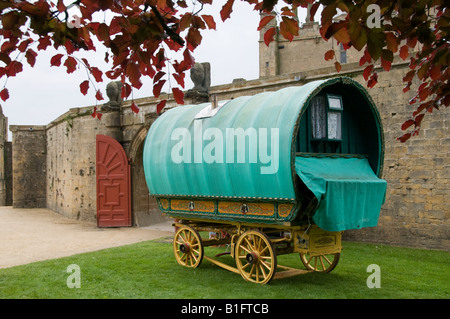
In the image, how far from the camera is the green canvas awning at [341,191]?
6.58m

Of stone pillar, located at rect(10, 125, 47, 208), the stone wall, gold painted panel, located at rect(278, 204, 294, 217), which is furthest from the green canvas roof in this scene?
stone pillar, located at rect(10, 125, 47, 208)

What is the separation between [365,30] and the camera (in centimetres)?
253

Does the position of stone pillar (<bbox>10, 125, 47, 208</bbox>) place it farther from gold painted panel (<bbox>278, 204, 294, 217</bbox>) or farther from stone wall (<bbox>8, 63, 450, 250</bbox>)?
gold painted panel (<bbox>278, 204, 294, 217</bbox>)

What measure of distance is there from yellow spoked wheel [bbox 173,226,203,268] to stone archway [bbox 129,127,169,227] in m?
7.83

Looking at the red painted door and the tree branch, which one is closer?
the tree branch

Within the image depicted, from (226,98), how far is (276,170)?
7858mm

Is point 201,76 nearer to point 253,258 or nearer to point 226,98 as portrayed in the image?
point 226,98

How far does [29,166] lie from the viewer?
2728cm

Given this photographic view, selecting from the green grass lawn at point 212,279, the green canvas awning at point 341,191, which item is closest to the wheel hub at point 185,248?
the green grass lawn at point 212,279

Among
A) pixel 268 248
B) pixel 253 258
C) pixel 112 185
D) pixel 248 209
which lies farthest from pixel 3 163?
pixel 268 248

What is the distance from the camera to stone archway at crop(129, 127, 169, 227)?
16531 mm

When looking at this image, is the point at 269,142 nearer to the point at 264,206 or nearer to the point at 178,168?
the point at 264,206
